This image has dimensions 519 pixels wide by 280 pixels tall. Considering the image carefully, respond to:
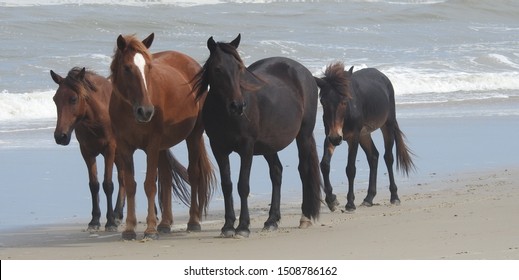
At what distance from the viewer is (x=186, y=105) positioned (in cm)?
978

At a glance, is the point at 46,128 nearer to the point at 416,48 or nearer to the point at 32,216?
the point at 32,216

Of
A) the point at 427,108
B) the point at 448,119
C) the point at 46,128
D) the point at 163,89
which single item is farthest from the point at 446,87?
the point at 163,89

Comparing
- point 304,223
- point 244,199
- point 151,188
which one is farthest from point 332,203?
point 151,188

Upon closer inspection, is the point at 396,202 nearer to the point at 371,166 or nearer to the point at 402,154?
the point at 371,166

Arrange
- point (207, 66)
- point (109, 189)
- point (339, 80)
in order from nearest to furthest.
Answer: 1. point (207, 66)
2. point (109, 189)
3. point (339, 80)

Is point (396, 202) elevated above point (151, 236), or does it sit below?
below

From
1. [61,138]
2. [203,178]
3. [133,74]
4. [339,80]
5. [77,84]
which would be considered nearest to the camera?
[133,74]

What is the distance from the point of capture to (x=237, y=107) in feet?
29.2

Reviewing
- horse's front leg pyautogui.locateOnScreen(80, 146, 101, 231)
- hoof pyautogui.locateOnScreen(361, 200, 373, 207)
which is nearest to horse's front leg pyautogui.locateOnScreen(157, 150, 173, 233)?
horse's front leg pyautogui.locateOnScreen(80, 146, 101, 231)

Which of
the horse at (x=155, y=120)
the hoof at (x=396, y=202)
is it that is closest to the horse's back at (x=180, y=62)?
the horse at (x=155, y=120)

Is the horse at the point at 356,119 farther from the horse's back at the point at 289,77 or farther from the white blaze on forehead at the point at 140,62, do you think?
the white blaze on forehead at the point at 140,62

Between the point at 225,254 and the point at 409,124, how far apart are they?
403 inches

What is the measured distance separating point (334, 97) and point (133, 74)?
9.80 feet

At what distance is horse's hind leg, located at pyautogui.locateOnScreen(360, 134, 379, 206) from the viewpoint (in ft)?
38.9
